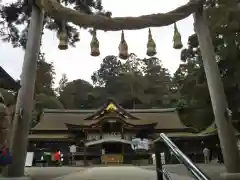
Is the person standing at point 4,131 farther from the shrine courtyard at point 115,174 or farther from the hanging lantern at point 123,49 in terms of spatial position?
the hanging lantern at point 123,49

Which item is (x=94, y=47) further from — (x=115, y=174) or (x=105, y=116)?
(x=105, y=116)

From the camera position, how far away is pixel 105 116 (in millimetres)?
23047

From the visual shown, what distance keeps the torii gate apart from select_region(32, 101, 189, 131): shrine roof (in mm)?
14353

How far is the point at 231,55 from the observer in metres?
21.4

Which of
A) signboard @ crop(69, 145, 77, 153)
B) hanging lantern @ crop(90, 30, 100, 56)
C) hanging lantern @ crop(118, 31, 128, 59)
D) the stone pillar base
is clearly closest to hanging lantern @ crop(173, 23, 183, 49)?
hanging lantern @ crop(118, 31, 128, 59)

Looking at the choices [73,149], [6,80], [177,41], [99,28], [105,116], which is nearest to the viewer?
[6,80]

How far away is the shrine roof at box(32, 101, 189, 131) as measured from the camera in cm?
2394

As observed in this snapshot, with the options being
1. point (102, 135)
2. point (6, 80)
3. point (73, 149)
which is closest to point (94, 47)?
point (6, 80)

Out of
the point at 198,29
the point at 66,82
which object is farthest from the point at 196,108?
the point at 66,82

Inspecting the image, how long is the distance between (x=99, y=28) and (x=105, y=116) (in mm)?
14900

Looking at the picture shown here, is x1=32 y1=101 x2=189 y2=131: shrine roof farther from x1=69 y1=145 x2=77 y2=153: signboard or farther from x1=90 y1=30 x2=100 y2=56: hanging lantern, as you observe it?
x1=90 y1=30 x2=100 y2=56: hanging lantern

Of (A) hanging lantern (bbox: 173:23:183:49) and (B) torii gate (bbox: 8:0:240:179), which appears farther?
(A) hanging lantern (bbox: 173:23:183:49)

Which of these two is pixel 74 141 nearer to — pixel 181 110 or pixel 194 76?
pixel 194 76

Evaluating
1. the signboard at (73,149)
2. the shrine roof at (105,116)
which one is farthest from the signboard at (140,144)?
the signboard at (73,149)
